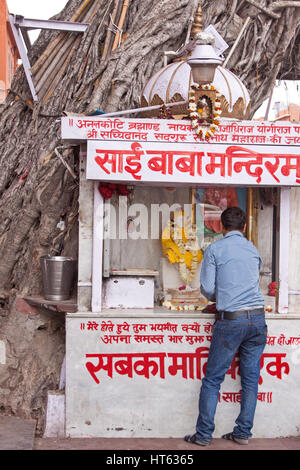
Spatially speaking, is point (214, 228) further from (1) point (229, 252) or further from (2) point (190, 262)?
(1) point (229, 252)

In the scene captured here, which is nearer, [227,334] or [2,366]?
[227,334]

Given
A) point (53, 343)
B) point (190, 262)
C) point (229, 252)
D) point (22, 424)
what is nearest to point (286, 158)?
point (229, 252)

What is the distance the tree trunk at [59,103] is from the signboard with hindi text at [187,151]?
4.27 feet

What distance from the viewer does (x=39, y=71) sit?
8.26 metres

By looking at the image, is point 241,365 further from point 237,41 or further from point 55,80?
point 55,80

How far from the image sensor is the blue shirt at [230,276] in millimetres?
4930

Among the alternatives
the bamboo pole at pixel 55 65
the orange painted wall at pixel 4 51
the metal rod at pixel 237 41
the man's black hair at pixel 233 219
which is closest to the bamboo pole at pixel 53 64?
the bamboo pole at pixel 55 65

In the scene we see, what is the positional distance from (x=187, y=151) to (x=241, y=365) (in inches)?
69.1

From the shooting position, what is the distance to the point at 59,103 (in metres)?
7.70

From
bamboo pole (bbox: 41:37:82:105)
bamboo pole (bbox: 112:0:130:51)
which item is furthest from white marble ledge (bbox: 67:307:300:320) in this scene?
bamboo pole (bbox: 112:0:130:51)

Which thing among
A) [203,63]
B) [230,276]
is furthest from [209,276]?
[203,63]

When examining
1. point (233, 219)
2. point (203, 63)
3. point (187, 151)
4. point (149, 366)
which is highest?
point (203, 63)

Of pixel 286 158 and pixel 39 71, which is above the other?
pixel 39 71

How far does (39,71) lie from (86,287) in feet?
13.0
